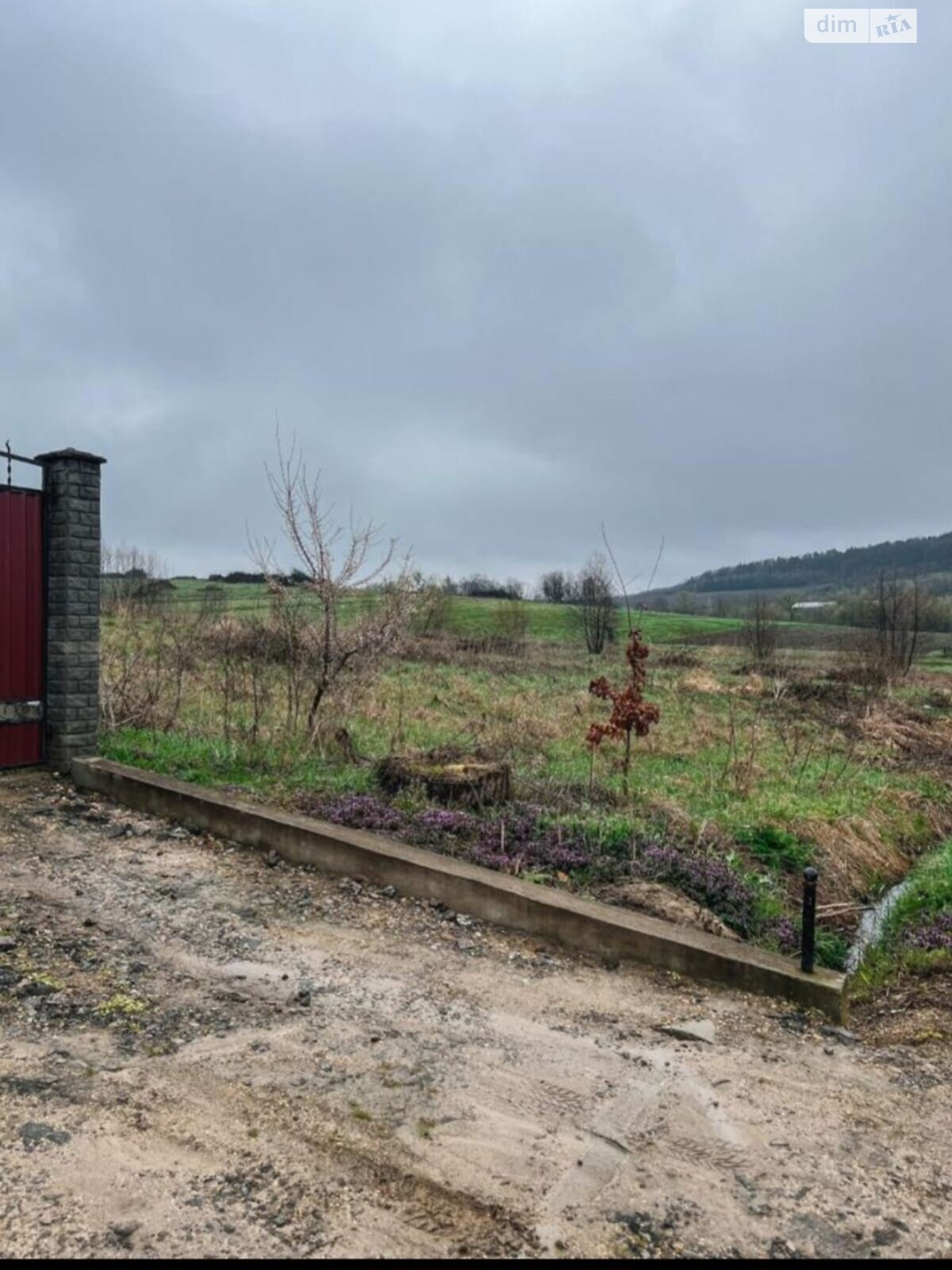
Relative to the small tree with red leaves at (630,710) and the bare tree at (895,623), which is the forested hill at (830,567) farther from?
the small tree with red leaves at (630,710)

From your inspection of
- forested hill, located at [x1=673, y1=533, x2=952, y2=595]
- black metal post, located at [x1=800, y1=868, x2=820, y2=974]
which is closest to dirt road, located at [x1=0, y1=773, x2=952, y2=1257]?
black metal post, located at [x1=800, y1=868, x2=820, y2=974]

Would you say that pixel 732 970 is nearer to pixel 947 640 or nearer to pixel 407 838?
pixel 407 838

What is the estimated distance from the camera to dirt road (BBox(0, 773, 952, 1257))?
2.42m

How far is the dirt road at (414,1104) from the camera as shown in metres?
2.42

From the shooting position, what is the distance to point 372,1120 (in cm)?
290

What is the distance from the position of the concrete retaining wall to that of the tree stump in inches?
44.4

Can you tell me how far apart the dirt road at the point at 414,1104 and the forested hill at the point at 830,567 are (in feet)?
253

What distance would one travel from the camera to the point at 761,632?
81.4ft

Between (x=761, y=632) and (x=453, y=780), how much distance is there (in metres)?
19.9

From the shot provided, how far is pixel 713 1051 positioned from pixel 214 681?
9.39 meters

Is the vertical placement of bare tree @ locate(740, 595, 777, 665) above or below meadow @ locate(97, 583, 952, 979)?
above

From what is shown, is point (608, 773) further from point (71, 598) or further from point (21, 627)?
point (21, 627)

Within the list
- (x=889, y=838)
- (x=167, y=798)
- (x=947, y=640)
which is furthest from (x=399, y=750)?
(x=947, y=640)

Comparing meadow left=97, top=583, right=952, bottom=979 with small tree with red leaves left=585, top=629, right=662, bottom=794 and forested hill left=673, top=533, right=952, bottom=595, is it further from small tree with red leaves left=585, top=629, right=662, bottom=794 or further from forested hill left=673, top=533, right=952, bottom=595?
forested hill left=673, top=533, right=952, bottom=595
